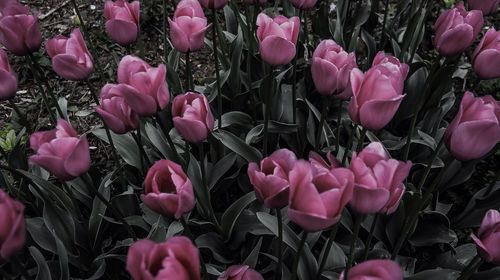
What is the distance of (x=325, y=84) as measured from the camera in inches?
67.1

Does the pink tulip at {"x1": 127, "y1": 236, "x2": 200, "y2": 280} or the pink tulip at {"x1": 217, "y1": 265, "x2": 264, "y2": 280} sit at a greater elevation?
the pink tulip at {"x1": 127, "y1": 236, "x2": 200, "y2": 280}

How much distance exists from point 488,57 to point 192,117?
3.49 feet

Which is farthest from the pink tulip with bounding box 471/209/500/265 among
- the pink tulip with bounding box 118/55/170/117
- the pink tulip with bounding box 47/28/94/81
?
the pink tulip with bounding box 47/28/94/81

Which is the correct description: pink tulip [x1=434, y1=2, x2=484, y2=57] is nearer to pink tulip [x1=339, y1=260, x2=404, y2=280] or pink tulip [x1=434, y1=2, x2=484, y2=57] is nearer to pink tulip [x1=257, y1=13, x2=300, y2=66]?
pink tulip [x1=257, y1=13, x2=300, y2=66]

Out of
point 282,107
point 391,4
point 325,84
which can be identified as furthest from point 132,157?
point 391,4

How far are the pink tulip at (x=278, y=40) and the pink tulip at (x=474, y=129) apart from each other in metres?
0.57

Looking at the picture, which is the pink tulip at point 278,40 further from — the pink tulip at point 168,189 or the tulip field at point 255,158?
the pink tulip at point 168,189

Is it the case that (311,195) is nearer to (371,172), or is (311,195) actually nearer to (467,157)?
(371,172)

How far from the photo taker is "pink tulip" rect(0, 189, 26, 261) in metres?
1.12

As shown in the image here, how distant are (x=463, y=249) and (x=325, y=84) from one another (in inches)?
37.7

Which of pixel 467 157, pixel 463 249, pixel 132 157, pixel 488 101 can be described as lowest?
pixel 463 249

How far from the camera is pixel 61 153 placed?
57.1 inches

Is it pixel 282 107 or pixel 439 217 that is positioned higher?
pixel 282 107

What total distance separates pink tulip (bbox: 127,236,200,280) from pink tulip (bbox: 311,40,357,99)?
844mm
